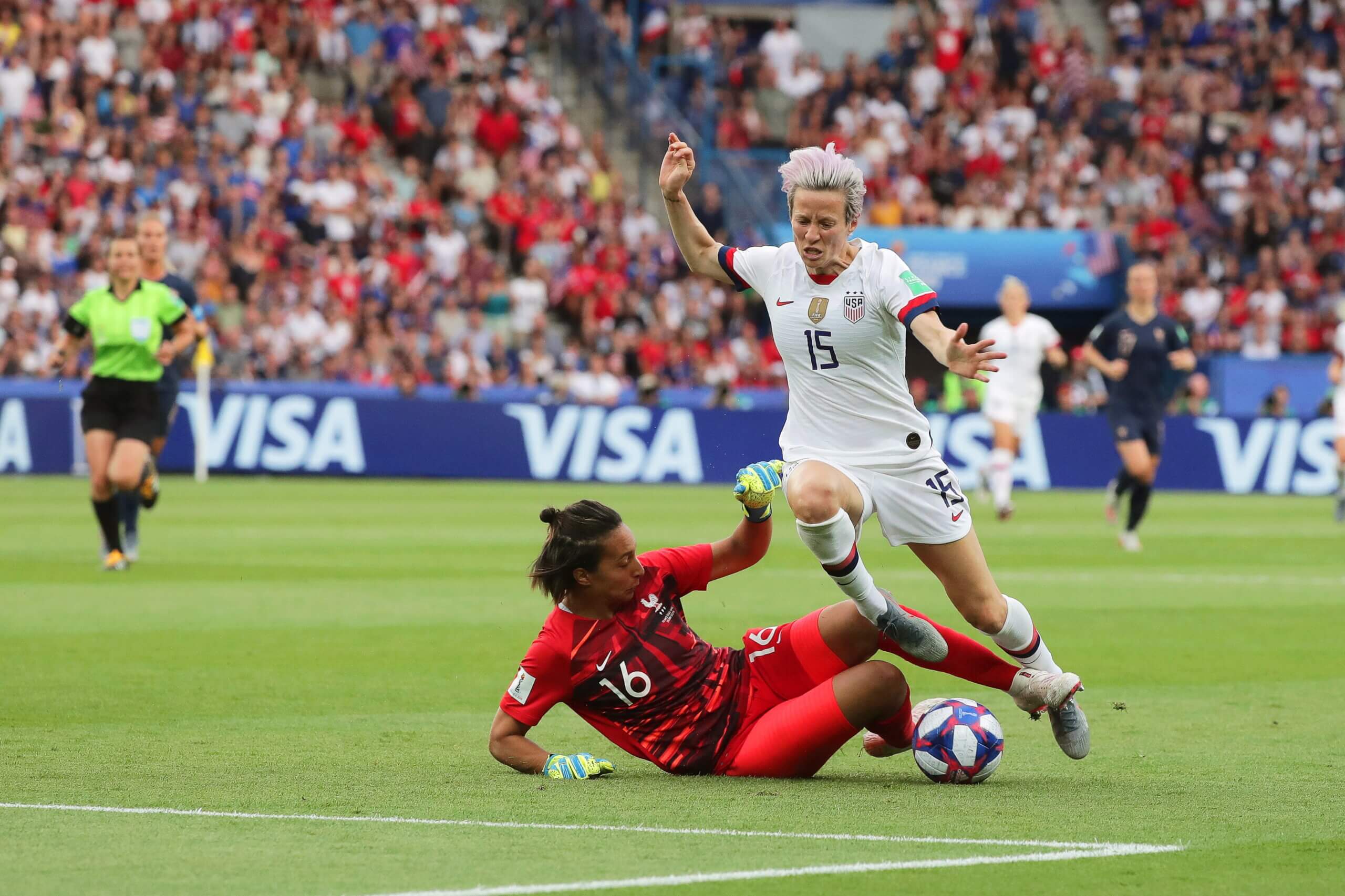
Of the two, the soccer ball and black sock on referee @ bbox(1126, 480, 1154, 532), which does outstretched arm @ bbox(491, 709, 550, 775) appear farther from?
black sock on referee @ bbox(1126, 480, 1154, 532)

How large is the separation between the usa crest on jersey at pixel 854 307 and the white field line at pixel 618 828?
202cm

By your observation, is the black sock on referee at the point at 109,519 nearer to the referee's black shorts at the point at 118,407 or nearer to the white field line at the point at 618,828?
the referee's black shorts at the point at 118,407

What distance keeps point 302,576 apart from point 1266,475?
55.2ft

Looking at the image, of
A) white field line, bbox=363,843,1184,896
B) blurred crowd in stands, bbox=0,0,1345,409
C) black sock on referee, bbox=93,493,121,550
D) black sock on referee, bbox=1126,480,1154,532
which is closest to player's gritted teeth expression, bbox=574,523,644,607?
white field line, bbox=363,843,1184,896

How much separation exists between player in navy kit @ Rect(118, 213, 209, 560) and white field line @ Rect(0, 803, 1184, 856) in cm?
850

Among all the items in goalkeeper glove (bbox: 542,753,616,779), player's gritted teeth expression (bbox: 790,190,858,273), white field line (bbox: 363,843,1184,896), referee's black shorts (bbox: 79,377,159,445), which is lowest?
referee's black shorts (bbox: 79,377,159,445)

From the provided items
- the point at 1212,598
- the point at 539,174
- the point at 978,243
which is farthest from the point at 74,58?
the point at 1212,598

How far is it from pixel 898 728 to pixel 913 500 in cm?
78

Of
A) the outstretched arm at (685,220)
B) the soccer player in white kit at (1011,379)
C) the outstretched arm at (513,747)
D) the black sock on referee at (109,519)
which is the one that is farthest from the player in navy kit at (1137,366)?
the outstretched arm at (513,747)

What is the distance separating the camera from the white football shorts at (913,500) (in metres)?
7.07

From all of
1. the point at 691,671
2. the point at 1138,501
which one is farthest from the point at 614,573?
the point at 1138,501

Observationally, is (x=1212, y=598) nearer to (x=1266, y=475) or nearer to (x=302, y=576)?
(x=302, y=576)

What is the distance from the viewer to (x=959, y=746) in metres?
6.67

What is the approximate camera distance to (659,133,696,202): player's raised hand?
749 centimetres
